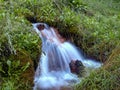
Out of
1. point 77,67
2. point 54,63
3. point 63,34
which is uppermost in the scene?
point 63,34

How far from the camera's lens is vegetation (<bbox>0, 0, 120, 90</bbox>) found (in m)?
4.53

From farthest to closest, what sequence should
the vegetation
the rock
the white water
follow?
1. the rock
2. the white water
3. the vegetation

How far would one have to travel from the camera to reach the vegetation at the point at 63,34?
4530 millimetres

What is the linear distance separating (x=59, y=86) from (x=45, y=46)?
1.49 meters

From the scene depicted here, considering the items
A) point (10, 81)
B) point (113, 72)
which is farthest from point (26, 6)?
point (113, 72)

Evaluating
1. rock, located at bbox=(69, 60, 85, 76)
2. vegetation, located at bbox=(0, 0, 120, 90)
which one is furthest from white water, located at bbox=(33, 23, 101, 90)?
vegetation, located at bbox=(0, 0, 120, 90)

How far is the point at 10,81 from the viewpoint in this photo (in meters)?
5.02

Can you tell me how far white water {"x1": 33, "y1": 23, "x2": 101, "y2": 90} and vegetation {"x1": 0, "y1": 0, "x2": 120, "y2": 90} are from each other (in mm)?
317

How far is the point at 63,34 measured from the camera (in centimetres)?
804

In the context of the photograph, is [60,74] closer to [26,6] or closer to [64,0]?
[26,6]

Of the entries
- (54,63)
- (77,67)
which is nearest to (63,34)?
(54,63)

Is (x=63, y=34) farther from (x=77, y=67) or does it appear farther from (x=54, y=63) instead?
(x=77, y=67)

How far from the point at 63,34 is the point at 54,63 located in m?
1.24

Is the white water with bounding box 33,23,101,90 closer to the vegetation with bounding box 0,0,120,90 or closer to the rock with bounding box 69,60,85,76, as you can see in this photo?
the rock with bounding box 69,60,85,76
